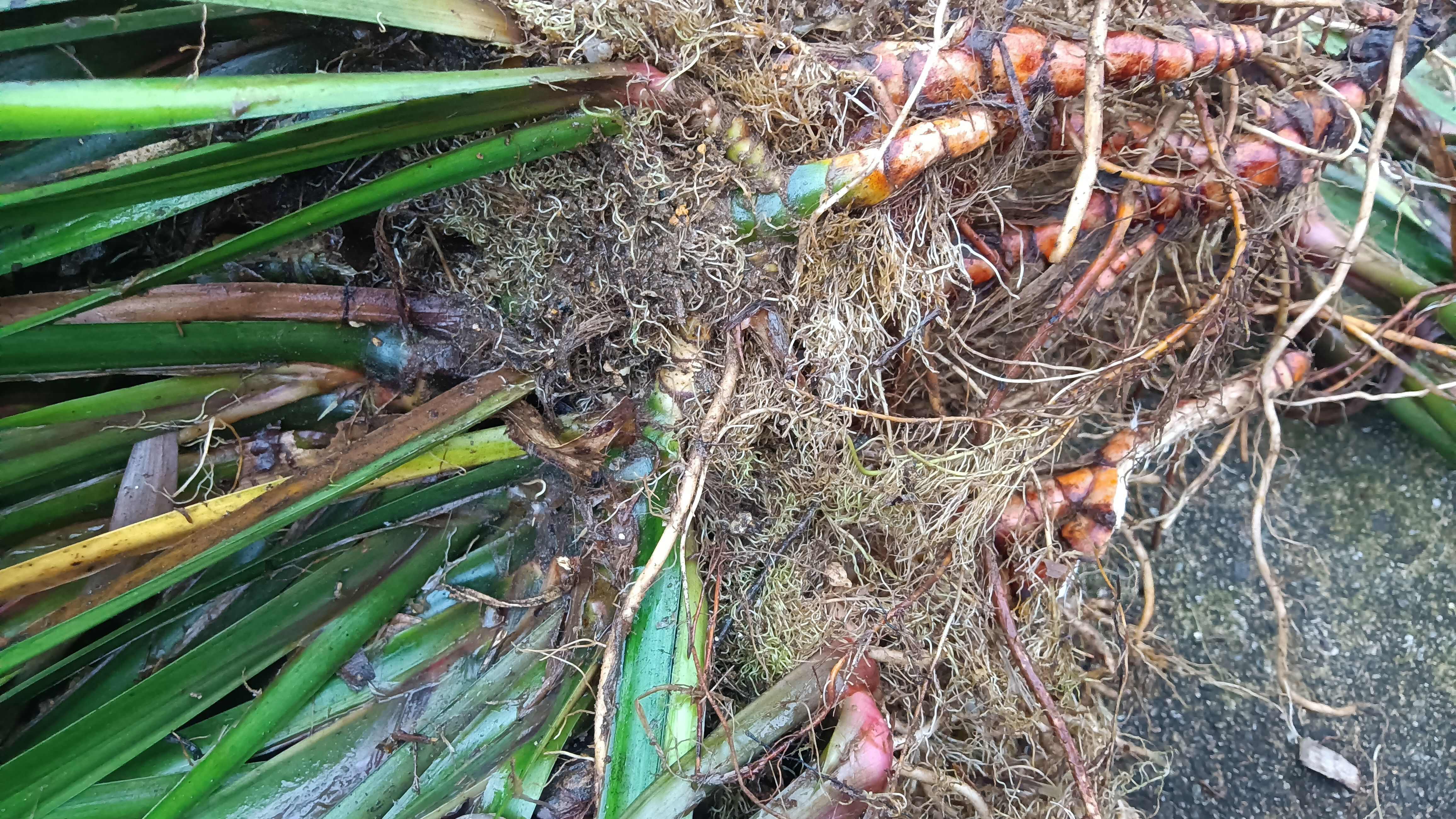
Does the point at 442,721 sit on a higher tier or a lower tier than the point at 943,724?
higher

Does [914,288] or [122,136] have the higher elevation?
[122,136]

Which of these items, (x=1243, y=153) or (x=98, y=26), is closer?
(x=98, y=26)

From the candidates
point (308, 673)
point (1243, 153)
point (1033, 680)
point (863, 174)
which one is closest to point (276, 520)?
point (308, 673)

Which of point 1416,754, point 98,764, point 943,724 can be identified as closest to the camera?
point 98,764

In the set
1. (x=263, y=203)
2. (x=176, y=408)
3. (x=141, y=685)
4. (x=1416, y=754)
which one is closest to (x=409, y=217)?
(x=263, y=203)

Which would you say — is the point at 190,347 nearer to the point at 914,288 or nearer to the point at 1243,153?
the point at 914,288

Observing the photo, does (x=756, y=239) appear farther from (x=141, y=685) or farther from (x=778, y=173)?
(x=141, y=685)

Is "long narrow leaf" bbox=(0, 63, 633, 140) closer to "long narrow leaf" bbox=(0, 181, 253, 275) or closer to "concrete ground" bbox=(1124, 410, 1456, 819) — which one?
"long narrow leaf" bbox=(0, 181, 253, 275)
